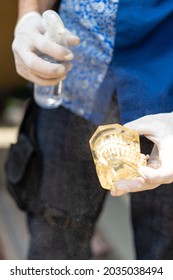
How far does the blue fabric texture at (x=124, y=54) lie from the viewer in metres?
0.95

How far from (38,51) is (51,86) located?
17cm

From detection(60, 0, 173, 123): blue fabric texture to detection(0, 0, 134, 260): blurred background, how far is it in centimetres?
93

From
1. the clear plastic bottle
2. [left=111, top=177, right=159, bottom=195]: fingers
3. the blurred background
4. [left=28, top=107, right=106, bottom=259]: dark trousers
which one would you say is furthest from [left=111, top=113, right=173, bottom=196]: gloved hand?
the blurred background

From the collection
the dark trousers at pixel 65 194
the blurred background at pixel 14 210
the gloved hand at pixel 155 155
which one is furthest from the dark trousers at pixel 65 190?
the blurred background at pixel 14 210

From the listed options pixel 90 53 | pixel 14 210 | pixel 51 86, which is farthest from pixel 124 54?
pixel 14 210

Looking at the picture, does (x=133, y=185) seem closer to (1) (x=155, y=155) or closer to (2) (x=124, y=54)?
(1) (x=155, y=155)

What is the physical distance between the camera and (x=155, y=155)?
88 cm

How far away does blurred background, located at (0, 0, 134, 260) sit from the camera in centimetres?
206

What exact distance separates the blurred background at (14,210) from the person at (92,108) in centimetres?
76

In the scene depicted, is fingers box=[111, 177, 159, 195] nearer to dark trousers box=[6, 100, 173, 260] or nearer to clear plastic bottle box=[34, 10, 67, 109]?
dark trousers box=[6, 100, 173, 260]
